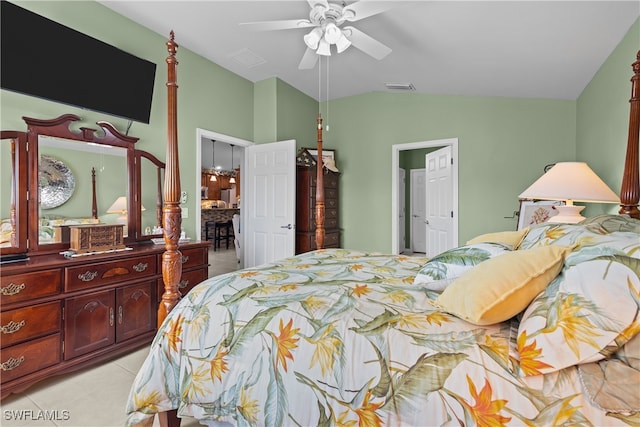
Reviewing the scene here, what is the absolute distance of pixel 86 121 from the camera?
2.66 m

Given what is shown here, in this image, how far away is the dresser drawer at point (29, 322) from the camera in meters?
1.90

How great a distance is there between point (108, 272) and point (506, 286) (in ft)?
8.53

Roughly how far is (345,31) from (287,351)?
89.0 inches

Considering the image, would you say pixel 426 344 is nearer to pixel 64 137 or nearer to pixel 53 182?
pixel 53 182

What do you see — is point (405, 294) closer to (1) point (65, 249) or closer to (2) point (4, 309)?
(2) point (4, 309)

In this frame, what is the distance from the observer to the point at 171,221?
5.40 ft

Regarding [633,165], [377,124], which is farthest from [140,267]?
[377,124]

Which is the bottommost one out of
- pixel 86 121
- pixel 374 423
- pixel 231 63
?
pixel 374 423

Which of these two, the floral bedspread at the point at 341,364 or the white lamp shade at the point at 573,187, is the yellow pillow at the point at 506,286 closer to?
the floral bedspread at the point at 341,364

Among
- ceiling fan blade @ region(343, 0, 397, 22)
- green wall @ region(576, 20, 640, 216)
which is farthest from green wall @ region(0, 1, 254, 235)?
green wall @ region(576, 20, 640, 216)

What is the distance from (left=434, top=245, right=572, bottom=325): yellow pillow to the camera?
103cm

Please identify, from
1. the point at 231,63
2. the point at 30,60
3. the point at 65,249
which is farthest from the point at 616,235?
the point at 231,63

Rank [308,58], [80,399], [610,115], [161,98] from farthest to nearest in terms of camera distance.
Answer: [161,98]
[308,58]
[610,115]
[80,399]

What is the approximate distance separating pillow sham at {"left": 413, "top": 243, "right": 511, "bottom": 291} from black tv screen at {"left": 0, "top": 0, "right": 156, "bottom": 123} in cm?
283
